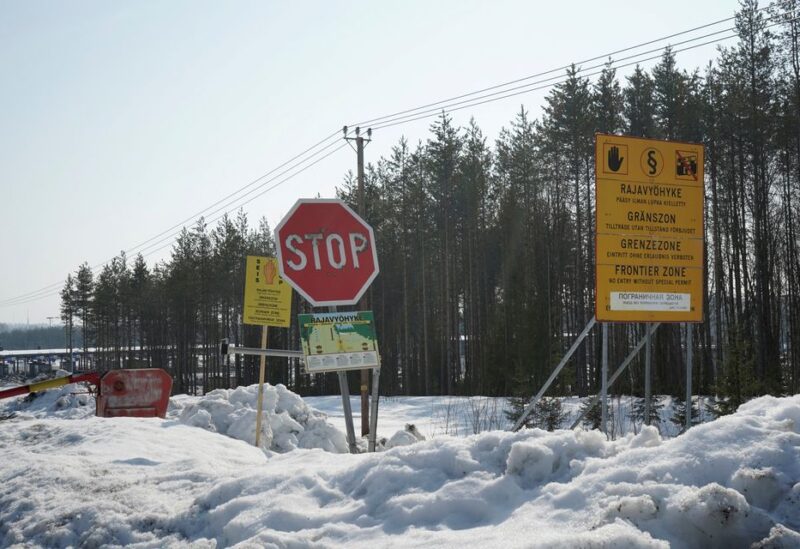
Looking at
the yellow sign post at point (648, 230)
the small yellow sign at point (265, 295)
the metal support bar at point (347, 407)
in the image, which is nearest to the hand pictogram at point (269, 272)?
the small yellow sign at point (265, 295)

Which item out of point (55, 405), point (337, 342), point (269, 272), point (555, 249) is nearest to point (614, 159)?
point (337, 342)

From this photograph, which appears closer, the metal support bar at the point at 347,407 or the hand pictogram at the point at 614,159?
the metal support bar at the point at 347,407

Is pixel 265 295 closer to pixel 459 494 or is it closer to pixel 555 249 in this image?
pixel 459 494

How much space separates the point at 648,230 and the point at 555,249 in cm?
3015

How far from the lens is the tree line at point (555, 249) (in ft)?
87.1

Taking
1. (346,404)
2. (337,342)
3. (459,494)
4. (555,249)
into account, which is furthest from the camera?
(555,249)

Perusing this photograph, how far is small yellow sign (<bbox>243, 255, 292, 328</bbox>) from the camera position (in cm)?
1117

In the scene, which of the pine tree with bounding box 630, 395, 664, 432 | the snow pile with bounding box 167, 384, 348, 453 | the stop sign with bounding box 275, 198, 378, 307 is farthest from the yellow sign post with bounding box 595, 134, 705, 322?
the pine tree with bounding box 630, 395, 664, 432

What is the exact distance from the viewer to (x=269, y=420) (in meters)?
12.6

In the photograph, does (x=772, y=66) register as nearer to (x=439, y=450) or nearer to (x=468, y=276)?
(x=468, y=276)

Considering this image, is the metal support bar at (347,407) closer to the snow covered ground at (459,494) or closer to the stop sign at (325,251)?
the stop sign at (325,251)

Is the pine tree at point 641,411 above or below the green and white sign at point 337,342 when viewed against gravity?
below

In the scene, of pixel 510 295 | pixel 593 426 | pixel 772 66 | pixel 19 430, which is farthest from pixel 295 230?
pixel 510 295

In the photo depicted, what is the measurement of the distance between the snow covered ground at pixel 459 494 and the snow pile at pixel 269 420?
592 cm
